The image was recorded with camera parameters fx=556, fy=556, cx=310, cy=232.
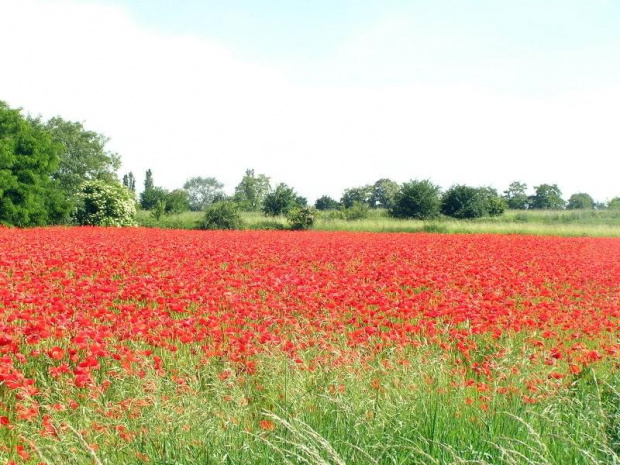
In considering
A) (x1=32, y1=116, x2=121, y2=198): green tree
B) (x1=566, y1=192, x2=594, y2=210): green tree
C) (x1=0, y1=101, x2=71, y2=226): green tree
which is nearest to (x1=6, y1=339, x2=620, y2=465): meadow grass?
(x1=0, y1=101, x2=71, y2=226): green tree

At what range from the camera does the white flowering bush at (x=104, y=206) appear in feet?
124

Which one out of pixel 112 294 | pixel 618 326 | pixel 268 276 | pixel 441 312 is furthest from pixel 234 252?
pixel 618 326

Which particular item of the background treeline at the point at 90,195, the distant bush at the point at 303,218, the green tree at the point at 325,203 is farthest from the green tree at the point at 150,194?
the distant bush at the point at 303,218

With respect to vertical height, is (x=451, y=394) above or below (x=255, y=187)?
below

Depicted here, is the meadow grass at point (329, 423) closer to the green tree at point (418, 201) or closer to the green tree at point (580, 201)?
the green tree at point (418, 201)

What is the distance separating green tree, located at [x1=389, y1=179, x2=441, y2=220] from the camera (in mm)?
44969

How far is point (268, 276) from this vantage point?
10555 mm

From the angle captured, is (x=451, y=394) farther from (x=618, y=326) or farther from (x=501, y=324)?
(x=618, y=326)

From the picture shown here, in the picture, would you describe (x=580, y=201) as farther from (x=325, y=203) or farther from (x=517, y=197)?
(x=325, y=203)

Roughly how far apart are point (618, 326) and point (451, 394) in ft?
12.8

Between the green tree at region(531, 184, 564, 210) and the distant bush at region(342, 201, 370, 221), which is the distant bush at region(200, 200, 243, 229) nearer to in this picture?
the distant bush at region(342, 201, 370, 221)

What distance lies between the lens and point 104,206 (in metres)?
37.9

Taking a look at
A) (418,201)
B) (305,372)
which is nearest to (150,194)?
(418,201)

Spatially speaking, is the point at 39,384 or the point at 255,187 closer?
the point at 39,384
